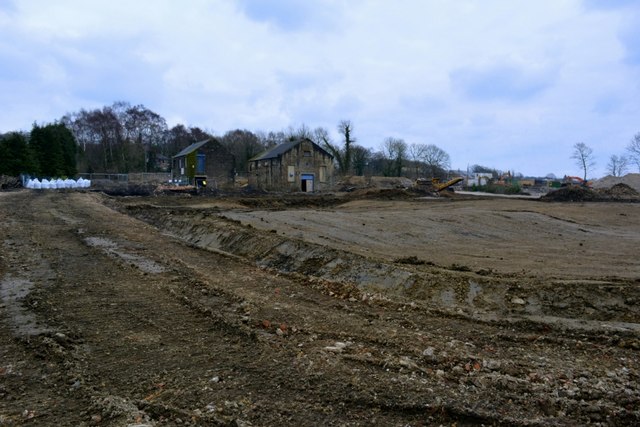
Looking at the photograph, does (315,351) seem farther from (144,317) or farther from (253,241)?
(253,241)

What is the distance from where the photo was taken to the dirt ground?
4312 millimetres

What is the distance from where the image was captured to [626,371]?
5113 millimetres

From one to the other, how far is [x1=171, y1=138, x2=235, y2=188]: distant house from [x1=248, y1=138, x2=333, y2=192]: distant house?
19.4 ft

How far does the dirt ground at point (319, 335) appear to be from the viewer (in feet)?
14.1

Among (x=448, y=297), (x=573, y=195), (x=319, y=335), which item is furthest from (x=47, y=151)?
(x=319, y=335)

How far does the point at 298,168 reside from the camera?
2328 inches

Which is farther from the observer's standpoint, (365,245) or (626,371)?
(365,245)

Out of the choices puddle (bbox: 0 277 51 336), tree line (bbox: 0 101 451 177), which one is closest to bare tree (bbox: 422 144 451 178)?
tree line (bbox: 0 101 451 177)

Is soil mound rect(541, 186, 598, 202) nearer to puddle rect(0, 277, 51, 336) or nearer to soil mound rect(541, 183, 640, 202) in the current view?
soil mound rect(541, 183, 640, 202)

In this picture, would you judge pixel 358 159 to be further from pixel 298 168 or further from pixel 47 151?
pixel 47 151

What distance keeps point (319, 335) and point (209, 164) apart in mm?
59659

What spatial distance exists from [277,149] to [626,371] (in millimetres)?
58507

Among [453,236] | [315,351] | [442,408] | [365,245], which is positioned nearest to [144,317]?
[315,351]

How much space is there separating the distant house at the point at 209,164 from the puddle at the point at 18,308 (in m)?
53.6
